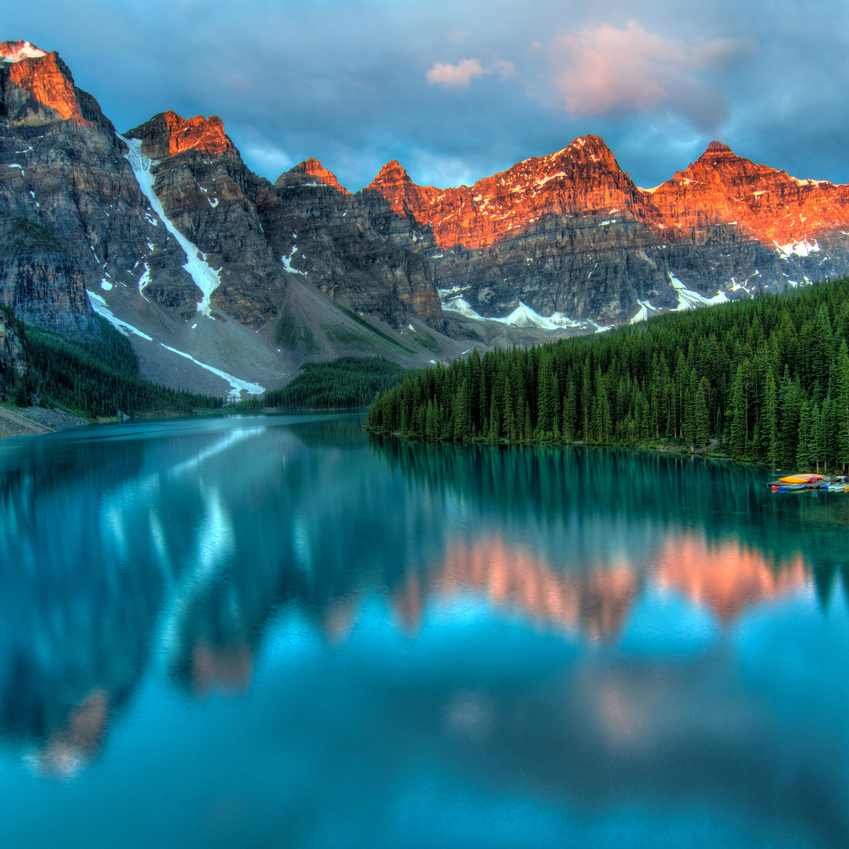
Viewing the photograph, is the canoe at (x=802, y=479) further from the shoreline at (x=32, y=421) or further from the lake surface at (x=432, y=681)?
the shoreline at (x=32, y=421)

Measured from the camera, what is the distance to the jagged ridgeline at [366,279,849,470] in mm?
56594

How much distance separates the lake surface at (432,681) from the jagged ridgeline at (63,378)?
113 metres

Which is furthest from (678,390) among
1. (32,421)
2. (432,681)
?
(32,421)

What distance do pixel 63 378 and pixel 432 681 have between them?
540 ft

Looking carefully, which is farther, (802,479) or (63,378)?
(63,378)

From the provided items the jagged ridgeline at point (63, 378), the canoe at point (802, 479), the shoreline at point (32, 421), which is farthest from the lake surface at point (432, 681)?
the jagged ridgeline at point (63, 378)

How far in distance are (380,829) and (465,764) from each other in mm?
2472

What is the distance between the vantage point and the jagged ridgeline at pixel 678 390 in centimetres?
5659

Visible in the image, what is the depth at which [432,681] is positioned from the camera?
17953mm

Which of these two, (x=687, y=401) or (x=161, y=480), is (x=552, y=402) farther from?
(x=161, y=480)

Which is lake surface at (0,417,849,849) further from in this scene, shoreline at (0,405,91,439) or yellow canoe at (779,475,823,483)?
shoreline at (0,405,91,439)

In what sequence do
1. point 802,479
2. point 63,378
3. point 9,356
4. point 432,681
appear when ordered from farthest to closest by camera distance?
point 63,378
point 9,356
point 802,479
point 432,681

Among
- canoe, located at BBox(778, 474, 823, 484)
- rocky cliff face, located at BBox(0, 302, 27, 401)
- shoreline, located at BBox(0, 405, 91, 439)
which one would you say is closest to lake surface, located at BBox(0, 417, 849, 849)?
canoe, located at BBox(778, 474, 823, 484)

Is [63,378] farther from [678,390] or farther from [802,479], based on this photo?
[802,479]
